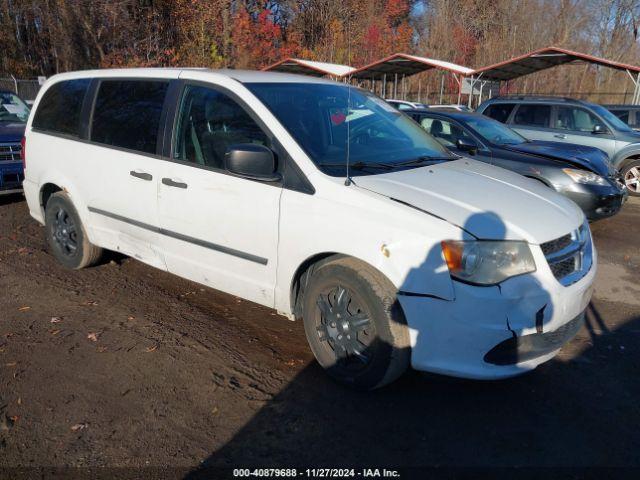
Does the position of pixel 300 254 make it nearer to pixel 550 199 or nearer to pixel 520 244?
pixel 520 244

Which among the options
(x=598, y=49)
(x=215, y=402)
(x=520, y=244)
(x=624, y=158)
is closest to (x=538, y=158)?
(x=624, y=158)

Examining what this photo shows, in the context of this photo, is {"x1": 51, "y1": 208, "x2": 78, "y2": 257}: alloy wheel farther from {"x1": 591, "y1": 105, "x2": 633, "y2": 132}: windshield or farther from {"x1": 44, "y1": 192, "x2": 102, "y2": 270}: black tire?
{"x1": 591, "y1": 105, "x2": 633, "y2": 132}: windshield

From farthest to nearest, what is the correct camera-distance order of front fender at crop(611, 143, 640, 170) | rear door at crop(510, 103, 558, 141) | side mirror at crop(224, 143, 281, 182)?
rear door at crop(510, 103, 558, 141)
front fender at crop(611, 143, 640, 170)
side mirror at crop(224, 143, 281, 182)

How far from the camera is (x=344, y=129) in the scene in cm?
380

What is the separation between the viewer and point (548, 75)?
35344mm

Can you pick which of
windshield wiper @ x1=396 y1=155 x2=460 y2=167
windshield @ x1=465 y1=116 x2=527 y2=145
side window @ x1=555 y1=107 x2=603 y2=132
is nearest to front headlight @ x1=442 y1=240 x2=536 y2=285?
windshield wiper @ x1=396 y1=155 x2=460 y2=167

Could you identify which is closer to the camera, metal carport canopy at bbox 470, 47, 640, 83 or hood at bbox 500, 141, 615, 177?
hood at bbox 500, 141, 615, 177

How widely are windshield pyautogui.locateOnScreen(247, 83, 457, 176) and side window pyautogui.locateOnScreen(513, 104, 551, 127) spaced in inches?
278

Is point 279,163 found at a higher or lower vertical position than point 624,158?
higher

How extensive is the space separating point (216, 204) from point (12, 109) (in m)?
7.06

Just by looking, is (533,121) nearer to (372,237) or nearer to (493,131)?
(493,131)

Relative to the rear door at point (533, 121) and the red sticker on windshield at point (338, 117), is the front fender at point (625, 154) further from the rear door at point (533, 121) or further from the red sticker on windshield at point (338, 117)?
the red sticker on windshield at point (338, 117)

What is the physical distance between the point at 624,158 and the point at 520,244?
848 cm

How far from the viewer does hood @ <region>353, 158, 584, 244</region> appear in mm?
2859
